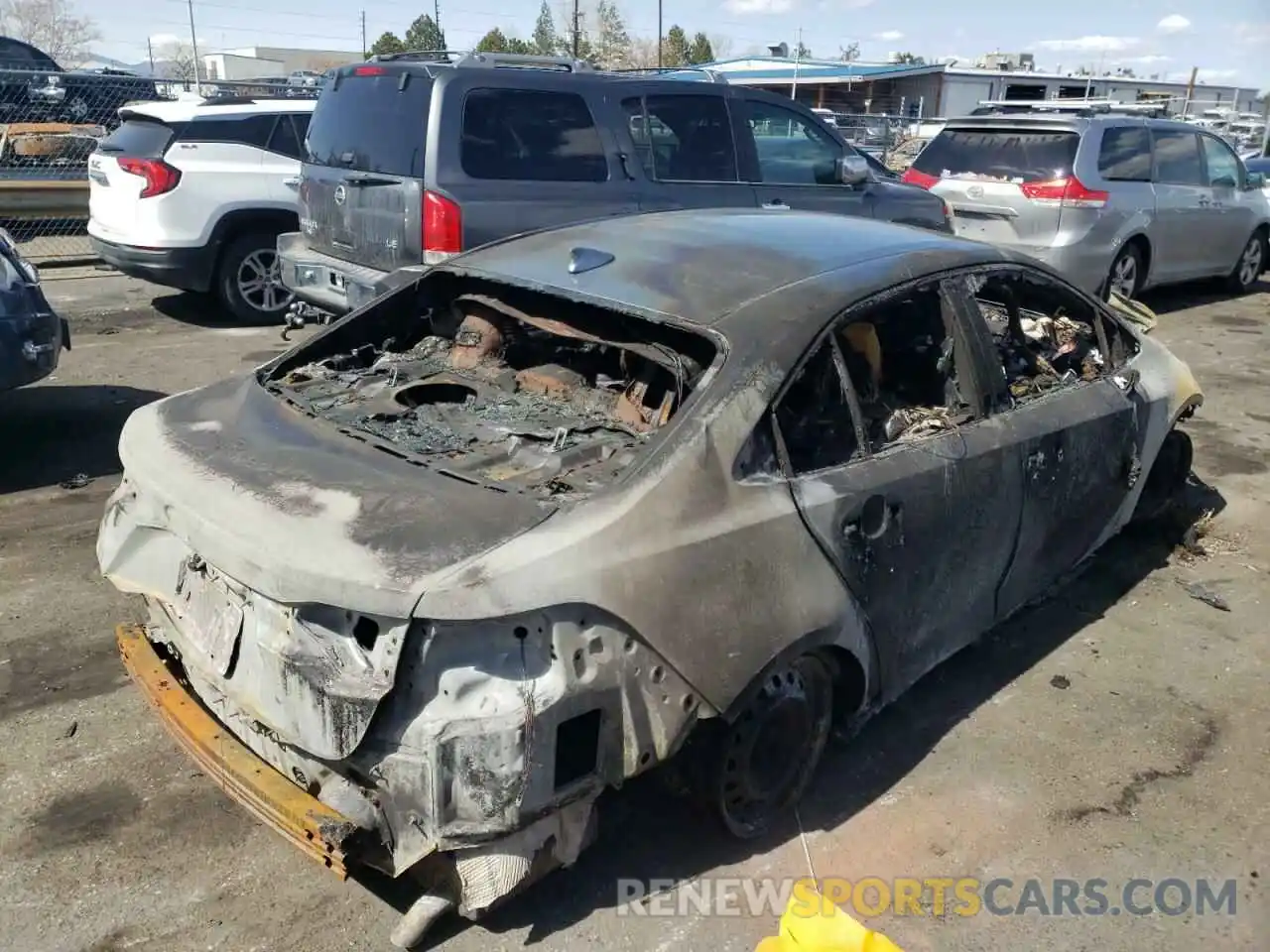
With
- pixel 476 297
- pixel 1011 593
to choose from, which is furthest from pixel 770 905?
pixel 476 297

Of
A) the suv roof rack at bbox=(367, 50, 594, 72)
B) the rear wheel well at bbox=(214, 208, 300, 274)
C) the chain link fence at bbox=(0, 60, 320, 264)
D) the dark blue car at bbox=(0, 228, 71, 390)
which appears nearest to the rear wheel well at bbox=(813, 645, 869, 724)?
the dark blue car at bbox=(0, 228, 71, 390)

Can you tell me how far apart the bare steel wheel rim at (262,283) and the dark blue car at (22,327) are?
346 centimetres

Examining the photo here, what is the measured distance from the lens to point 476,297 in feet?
12.6

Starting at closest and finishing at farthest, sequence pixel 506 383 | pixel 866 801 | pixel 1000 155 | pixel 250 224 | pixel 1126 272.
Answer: pixel 866 801 < pixel 506 383 < pixel 250 224 < pixel 1000 155 < pixel 1126 272

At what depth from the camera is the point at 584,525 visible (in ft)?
8.19

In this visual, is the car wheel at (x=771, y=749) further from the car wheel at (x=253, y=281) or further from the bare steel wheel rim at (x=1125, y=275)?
the bare steel wheel rim at (x=1125, y=275)

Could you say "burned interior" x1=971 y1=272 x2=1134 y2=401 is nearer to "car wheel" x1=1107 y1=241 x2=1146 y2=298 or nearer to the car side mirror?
the car side mirror

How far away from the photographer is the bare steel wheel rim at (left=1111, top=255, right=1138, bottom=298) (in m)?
10.3

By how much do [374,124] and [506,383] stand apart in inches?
152

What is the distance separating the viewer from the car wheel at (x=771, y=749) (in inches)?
114

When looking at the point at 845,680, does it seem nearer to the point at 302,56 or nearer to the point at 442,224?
the point at 442,224

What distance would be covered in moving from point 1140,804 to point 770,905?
1327mm

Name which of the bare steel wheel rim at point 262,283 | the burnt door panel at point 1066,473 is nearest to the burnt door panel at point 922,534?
the burnt door panel at point 1066,473

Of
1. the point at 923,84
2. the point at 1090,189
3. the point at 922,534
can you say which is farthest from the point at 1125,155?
the point at 923,84
